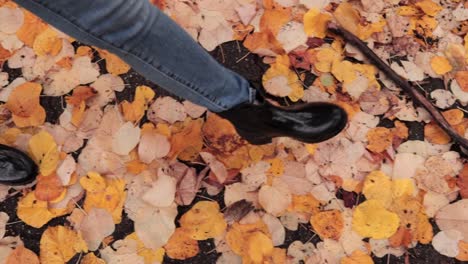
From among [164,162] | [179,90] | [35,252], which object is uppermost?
[179,90]

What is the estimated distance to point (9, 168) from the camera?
134cm

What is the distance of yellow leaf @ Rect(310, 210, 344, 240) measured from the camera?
1311 millimetres

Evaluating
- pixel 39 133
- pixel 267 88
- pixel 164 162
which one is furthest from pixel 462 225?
pixel 39 133

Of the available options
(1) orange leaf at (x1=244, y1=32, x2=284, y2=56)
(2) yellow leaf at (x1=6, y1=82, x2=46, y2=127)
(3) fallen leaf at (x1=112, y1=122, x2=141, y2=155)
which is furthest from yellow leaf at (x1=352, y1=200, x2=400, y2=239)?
(2) yellow leaf at (x1=6, y1=82, x2=46, y2=127)

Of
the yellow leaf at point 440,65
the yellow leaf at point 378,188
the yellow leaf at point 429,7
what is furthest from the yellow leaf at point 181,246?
the yellow leaf at point 429,7

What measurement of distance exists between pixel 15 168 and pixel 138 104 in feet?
1.25

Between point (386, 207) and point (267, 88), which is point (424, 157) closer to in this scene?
point (386, 207)

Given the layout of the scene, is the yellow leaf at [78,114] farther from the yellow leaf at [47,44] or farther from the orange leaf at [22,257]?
the orange leaf at [22,257]

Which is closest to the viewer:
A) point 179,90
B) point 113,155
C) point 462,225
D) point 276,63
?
point 179,90

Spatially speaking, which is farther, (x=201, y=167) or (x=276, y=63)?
(x=276, y=63)

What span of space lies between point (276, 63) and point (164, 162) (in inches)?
18.1

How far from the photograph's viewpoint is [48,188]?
1.37 m

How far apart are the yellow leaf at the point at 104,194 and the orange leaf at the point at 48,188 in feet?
0.21

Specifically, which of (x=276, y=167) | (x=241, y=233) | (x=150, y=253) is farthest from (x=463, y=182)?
→ (x=150, y=253)
